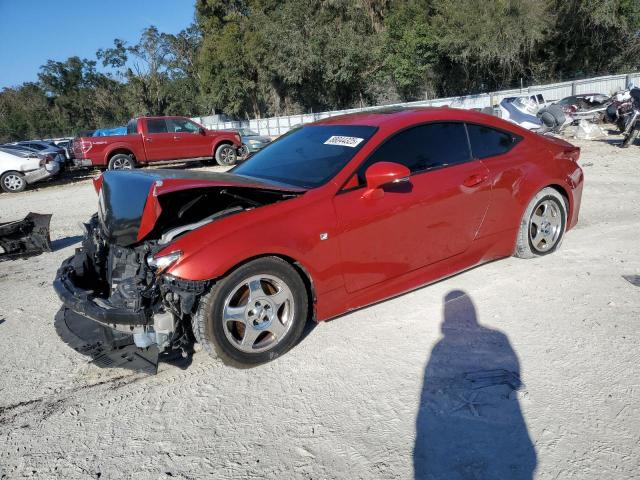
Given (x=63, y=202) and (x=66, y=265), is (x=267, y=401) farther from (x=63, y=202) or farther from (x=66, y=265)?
(x=63, y=202)

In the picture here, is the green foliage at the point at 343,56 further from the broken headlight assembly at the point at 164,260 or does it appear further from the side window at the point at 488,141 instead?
the broken headlight assembly at the point at 164,260

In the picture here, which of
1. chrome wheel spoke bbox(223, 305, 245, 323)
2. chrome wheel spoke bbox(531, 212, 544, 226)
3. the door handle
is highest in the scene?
the door handle

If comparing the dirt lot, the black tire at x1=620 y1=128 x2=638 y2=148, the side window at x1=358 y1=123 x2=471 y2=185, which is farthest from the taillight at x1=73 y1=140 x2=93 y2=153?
the black tire at x1=620 y1=128 x2=638 y2=148

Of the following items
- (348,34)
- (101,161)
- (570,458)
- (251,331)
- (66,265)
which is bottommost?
(570,458)

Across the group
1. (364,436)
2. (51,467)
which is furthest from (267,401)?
(51,467)

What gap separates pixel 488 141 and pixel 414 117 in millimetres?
843

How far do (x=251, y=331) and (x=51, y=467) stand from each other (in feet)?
4.17

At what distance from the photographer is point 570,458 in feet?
7.14

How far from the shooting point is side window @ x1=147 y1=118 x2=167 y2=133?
15523 mm

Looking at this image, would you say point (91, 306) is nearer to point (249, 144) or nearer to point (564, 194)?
point (564, 194)

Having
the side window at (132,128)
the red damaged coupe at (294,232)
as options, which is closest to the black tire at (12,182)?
the side window at (132,128)

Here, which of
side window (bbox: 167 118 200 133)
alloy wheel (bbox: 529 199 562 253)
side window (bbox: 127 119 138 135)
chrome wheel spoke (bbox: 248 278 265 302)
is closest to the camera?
chrome wheel spoke (bbox: 248 278 265 302)

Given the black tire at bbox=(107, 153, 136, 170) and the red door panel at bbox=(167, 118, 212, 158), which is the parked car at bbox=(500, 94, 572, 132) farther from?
the black tire at bbox=(107, 153, 136, 170)

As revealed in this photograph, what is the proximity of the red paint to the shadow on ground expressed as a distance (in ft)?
2.14
